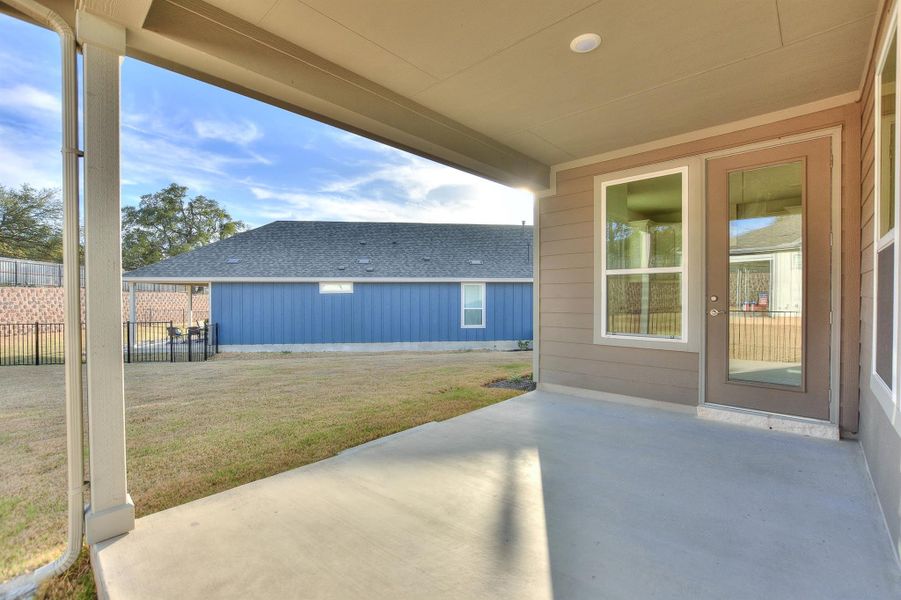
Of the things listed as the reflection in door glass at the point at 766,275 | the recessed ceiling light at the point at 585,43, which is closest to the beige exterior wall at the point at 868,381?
the reflection in door glass at the point at 766,275

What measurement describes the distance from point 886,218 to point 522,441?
2.43 m

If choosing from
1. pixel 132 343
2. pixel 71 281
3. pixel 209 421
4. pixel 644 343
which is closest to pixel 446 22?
pixel 71 281

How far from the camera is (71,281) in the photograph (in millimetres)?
1814

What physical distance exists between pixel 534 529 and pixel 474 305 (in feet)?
31.8

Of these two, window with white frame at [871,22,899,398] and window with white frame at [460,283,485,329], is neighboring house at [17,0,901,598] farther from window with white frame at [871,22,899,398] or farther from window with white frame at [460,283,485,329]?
window with white frame at [460,283,485,329]

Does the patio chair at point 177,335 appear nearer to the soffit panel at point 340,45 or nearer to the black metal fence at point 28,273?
the black metal fence at point 28,273

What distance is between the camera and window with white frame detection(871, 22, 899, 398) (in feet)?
6.25

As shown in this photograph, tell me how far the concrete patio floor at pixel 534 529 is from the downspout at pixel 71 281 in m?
0.25

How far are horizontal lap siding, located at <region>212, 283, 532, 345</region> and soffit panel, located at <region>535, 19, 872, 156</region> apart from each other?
7.63m

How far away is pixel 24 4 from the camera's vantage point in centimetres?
175

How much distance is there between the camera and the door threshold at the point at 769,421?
120 inches

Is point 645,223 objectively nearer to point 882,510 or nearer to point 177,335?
point 882,510

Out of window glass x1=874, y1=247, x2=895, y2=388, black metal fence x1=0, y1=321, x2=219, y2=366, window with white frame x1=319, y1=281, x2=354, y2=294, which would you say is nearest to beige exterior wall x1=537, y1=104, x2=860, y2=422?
window glass x1=874, y1=247, x2=895, y2=388

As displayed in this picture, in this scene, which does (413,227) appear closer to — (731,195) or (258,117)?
(258,117)
